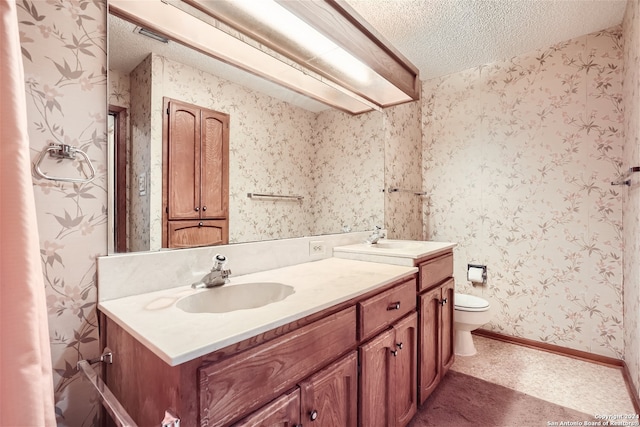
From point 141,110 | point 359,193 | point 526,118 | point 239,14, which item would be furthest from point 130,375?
point 526,118

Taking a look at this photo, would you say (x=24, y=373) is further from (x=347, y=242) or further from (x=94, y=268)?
(x=347, y=242)

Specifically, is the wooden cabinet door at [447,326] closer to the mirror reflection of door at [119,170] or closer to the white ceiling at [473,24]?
the white ceiling at [473,24]

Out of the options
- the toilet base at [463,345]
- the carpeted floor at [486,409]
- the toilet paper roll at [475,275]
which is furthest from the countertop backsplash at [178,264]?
the toilet paper roll at [475,275]

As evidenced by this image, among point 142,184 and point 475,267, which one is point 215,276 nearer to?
point 142,184

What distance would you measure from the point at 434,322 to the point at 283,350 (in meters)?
1.21

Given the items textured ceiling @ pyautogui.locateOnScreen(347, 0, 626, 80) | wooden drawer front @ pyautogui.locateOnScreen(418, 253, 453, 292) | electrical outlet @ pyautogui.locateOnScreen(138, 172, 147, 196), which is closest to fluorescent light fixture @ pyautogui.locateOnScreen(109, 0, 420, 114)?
textured ceiling @ pyautogui.locateOnScreen(347, 0, 626, 80)

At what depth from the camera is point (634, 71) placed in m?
1.68

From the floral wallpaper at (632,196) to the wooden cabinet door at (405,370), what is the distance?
1293 mm

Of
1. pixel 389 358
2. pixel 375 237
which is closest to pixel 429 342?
pixel 389 358

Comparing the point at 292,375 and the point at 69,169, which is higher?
the point at 69,169

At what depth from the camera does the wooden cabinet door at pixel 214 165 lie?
1248 millimetres

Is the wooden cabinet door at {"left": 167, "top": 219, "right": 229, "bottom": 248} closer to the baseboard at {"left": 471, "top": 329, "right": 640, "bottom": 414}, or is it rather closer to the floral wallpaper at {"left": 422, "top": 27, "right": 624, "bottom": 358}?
the floral wallpaper at {"left": 422, "top": 27, "right": 624, "bottom": 358}

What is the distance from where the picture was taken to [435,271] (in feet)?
5.58

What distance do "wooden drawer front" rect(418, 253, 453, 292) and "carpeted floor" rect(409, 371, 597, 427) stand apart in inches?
27.4
